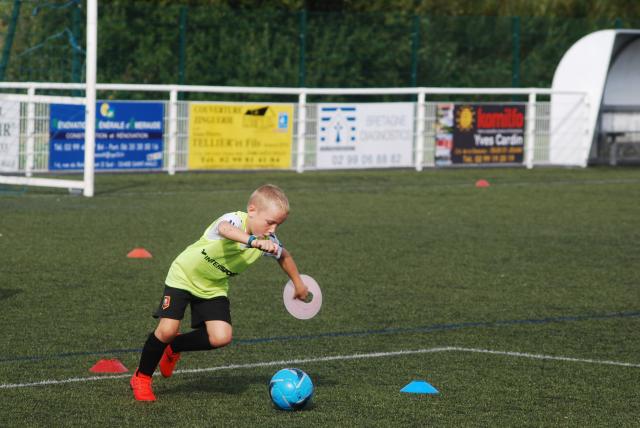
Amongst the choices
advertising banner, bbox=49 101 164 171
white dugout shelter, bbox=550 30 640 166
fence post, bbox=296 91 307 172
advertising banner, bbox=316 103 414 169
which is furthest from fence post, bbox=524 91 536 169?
advertising banner, bbox=49 101 164 171

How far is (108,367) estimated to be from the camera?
7.30 meters

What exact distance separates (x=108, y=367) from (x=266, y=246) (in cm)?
187

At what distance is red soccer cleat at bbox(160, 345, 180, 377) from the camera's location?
273 inches

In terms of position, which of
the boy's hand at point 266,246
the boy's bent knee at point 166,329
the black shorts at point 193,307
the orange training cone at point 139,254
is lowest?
the orange training cone at point 139,254

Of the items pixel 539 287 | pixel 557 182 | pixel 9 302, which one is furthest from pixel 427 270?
pixel 557 182

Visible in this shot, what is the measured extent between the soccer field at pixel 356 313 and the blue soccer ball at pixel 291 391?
0.06 meters

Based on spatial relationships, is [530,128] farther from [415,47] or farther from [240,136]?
[415,47]

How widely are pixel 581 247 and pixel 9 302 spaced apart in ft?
21.6

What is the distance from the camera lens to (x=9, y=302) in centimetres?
952

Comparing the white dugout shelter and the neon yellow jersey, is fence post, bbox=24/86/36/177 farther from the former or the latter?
the neon yellow jersey

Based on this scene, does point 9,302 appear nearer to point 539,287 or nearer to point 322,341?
point 322,341

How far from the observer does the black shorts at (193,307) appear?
6578 millimetres

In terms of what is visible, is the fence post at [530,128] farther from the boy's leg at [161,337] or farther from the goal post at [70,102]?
the boy's leg at [161,337]

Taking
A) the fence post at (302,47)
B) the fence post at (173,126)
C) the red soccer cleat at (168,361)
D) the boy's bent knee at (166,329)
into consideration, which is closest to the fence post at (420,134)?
the fence post at (173,126)
